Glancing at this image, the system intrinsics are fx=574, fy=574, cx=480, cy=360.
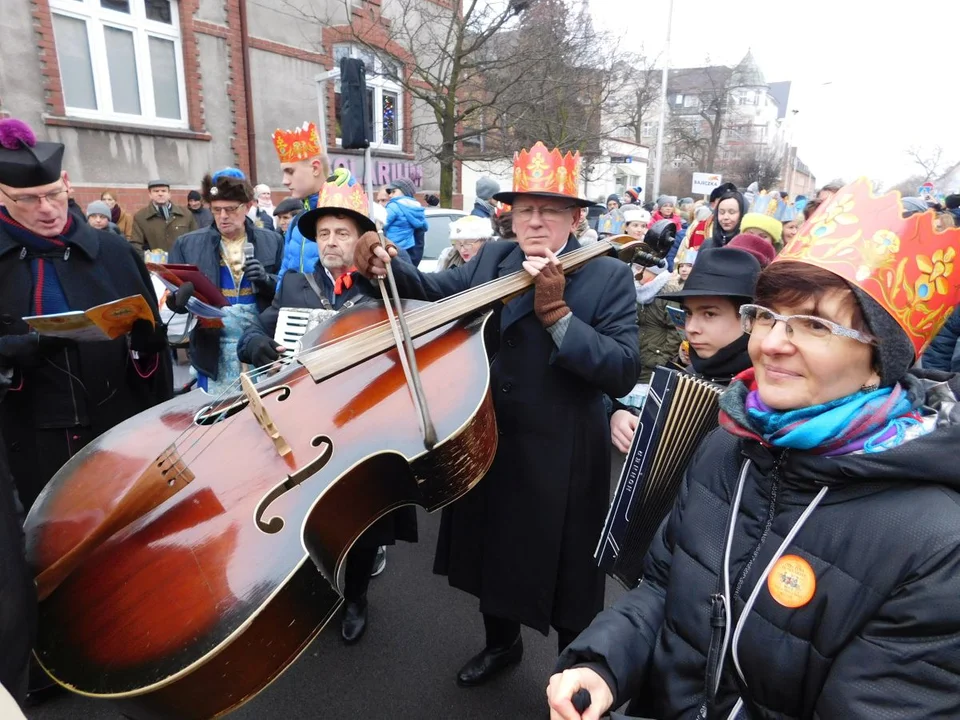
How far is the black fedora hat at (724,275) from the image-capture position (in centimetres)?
196

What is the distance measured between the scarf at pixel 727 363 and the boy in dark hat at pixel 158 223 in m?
8.27

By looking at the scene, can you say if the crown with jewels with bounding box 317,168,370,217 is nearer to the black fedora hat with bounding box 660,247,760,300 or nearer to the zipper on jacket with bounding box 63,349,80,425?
the zipper on jacket with bounding box 63,349,80,425

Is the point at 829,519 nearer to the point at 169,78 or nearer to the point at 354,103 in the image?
the point at 354,103

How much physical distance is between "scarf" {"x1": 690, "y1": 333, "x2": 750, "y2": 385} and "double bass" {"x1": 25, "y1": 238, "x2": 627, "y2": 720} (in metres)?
0.73

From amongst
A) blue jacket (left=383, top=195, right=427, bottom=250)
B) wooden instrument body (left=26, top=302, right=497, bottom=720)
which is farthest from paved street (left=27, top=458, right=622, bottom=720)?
blue jacket (left=383, top=195, right=427, bottom=250)

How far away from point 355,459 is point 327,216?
1481 millimetres

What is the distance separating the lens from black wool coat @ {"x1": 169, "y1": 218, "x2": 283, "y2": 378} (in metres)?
3.22

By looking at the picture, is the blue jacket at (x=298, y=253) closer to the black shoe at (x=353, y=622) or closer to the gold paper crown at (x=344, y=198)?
the gold paper crown at (x=344, y=198)

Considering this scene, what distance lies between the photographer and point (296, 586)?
49.1 inches

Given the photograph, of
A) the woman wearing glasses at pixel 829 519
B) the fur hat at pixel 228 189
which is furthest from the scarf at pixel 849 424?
the fur hat at pixel 228 189

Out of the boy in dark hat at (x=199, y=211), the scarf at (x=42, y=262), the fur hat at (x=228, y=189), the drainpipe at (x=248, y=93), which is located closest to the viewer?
the scarf at (x=42, y=262)

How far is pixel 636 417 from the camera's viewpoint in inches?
92.4

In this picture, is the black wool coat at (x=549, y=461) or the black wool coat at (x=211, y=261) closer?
the black wool coat at (x=549, y=461)

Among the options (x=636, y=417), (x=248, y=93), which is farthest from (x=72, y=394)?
(x=248, y=93)
